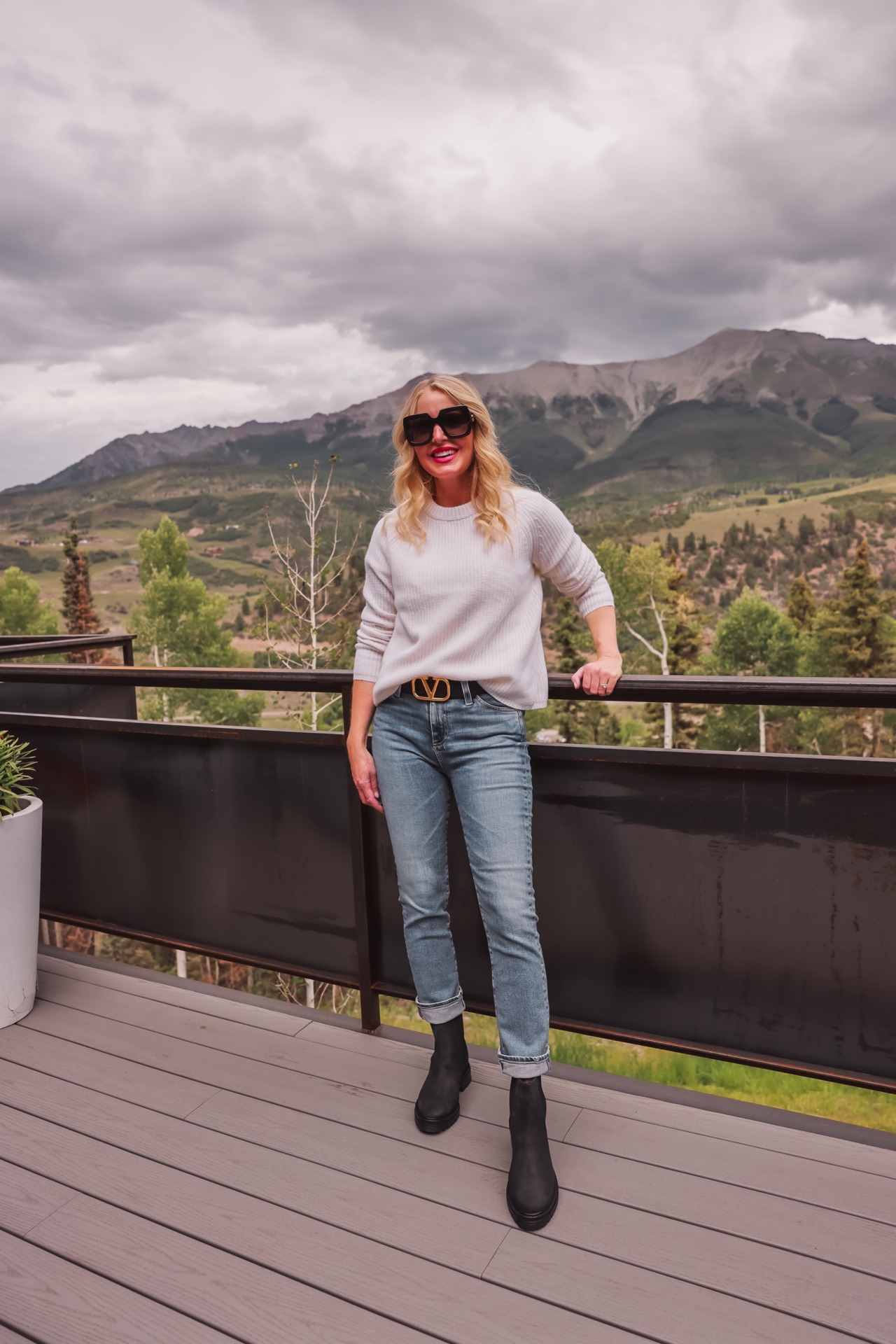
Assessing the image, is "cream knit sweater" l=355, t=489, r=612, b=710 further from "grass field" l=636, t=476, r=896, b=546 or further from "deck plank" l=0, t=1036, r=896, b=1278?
"grass field" l=636, t=476, r=896, b=546

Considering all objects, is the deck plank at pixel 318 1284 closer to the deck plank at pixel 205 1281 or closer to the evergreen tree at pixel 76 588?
the deck plank at pixel 205 1281

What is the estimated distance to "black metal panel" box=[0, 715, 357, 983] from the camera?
7.17 feet

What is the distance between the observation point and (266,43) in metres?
48.4

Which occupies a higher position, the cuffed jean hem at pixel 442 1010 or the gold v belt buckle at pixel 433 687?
the gold v belt buckle at pixel 433 687

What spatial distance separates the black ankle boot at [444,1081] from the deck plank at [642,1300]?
0.32 m

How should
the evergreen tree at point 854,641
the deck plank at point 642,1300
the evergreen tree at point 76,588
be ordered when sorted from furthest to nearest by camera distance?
the evergreen tree at point 854,641 → the evergreen tree at point 76,588 → the deck plank at point 642,1300

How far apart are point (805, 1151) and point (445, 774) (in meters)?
1.01

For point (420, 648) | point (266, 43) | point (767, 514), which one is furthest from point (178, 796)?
point (767, 514)

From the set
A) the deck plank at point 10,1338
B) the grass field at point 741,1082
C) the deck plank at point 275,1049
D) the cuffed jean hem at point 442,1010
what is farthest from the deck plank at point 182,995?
the grass field at point 741,1082

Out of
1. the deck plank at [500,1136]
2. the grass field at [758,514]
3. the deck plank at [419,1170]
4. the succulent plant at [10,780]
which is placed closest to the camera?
the deck plank at [419,1170]

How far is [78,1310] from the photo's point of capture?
1.30m

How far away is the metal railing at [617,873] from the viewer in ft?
5.38

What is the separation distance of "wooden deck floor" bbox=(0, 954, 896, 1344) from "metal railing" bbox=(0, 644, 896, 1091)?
21 cm

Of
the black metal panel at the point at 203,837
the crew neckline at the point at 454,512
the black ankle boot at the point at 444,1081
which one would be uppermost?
the crew neckline at the point at 454,512
